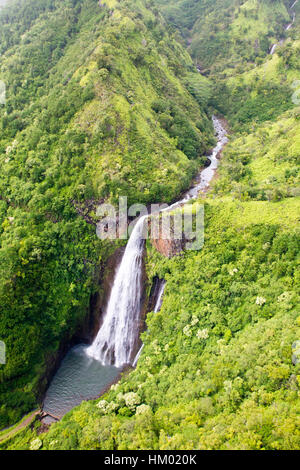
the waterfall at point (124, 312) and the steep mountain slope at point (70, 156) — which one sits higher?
the steep mountain slope at point (70, 156)

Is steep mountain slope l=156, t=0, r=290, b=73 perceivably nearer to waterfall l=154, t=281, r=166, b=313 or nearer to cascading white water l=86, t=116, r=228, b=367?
cascading white water l=86, t=116, r=228, b=367

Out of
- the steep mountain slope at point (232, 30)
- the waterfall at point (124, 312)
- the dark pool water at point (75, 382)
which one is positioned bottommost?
the dark pool water at point (75, 382)

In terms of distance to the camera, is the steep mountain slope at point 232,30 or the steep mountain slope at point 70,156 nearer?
the steep mountain slope at point 70,156

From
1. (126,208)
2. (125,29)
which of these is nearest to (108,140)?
(126,208)

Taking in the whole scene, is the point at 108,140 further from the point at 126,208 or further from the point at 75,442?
the point at 75,442

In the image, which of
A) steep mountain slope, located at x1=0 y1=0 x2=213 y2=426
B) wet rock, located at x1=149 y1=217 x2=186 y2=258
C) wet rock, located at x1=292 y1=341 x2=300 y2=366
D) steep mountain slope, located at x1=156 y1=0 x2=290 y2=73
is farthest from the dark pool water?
steep mountain slope, located at x1=156 y1=0 x2=290 y2=73

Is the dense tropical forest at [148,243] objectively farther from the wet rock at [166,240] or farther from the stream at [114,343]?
the stream at [114,343]

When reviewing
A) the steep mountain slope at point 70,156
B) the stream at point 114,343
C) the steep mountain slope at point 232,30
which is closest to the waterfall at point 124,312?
the stream at point 114,343
